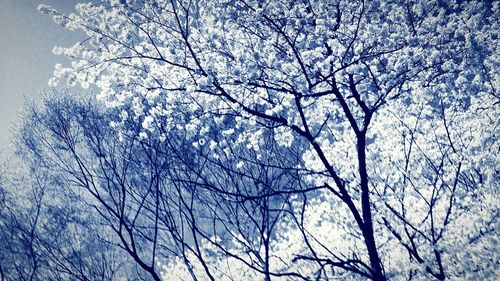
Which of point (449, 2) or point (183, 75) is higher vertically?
point (449, 2)

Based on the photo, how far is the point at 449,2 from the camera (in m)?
5.24

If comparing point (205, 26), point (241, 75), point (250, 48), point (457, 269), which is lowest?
point (457, 269)

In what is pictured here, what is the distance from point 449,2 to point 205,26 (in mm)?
4266

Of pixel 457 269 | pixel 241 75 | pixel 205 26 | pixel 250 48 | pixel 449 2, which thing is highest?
pixel 449 2

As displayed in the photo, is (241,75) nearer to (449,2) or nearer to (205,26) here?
(205,26)

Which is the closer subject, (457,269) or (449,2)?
(449,2)

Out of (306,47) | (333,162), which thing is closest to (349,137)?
(333,162)

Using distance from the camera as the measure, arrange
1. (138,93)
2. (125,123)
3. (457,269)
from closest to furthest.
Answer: (138,93) → (125,123) → (457,269)

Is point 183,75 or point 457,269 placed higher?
point 183,75

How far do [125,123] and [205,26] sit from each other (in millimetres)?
2553

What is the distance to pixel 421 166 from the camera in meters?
8.58

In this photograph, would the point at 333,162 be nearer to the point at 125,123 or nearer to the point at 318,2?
the point at 318,2

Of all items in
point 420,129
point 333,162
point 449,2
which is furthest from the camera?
point 420,129

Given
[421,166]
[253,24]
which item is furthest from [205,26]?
[421,166]
